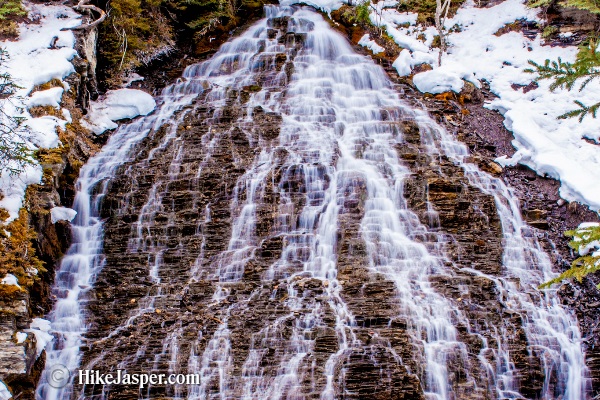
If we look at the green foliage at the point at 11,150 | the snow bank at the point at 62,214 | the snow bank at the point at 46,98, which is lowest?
the snow bank at the point at 62,214

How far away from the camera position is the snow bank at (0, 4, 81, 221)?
9273mm

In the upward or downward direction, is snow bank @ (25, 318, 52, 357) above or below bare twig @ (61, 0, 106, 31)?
below

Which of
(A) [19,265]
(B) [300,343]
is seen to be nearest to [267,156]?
(B) [300,343]

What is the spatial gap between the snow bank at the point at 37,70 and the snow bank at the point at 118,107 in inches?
54.4

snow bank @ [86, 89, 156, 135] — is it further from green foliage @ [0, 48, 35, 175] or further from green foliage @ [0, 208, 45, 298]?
green foliage @ [0, 208, 45, 298]

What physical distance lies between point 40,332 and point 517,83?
1398 cm

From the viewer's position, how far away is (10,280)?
7.96 meters

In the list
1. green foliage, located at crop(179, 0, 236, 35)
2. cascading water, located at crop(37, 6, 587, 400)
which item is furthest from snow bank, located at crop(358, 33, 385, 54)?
green foliage, located at crop(179, 0, 236, 35)

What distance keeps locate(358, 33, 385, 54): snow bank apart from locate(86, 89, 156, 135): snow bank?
24.9 ft

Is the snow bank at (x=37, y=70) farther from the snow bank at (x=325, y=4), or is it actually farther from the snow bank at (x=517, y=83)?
the snow bank at (x=517, y=83)

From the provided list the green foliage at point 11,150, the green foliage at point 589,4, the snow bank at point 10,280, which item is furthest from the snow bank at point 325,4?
the snow bank at point 10,280

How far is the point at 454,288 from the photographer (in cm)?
894

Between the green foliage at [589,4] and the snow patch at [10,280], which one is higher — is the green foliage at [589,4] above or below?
above

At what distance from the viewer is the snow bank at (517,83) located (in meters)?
11.0
